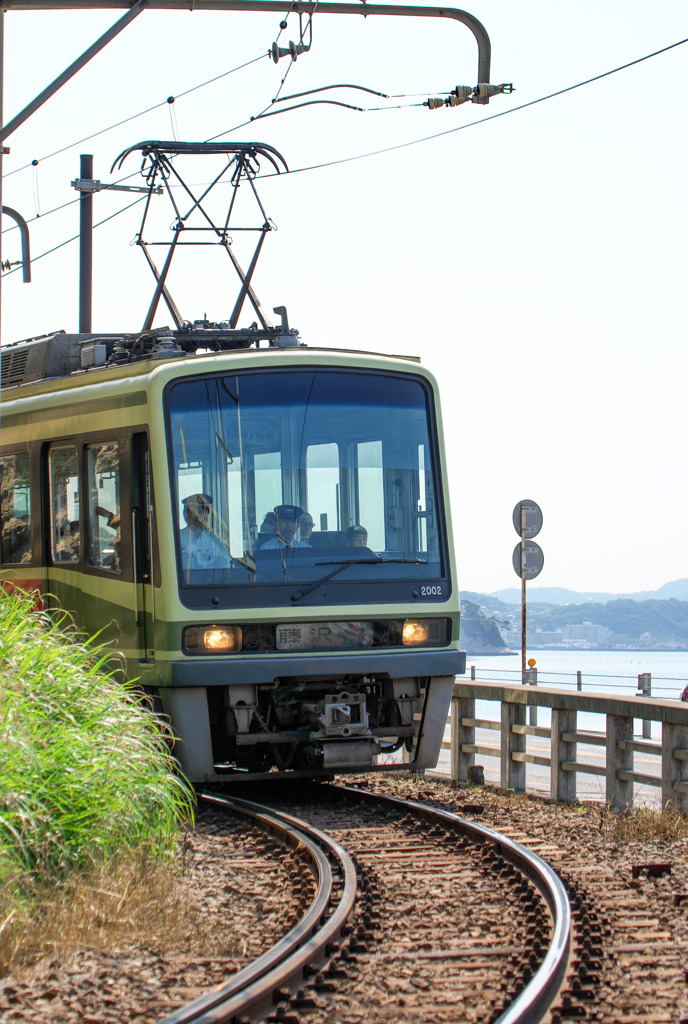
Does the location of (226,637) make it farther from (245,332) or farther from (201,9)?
(201,9)

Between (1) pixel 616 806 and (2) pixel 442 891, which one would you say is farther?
(1) pixel 616 806

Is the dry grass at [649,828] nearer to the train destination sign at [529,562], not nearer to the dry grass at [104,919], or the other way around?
the dry grass at [104,919]

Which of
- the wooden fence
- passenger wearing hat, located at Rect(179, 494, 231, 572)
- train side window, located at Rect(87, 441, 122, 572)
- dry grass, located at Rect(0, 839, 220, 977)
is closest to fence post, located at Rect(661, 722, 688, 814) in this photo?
the wooden fence

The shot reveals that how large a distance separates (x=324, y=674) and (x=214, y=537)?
1325mm

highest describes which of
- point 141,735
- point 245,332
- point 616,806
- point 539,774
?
point 245,332

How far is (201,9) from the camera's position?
10.7 meters

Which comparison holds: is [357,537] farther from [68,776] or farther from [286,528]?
[68,776]

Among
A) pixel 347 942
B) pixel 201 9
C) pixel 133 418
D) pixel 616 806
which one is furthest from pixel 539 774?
pixel 347 942

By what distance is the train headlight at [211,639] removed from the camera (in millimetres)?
10180

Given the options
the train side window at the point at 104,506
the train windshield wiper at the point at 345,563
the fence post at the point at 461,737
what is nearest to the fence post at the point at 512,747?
the fence post at the point at 461,737

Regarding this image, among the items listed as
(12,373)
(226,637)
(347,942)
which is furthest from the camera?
(12,373)

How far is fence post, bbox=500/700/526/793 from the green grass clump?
14.7 ft

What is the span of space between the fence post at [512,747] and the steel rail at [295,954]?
3.35m

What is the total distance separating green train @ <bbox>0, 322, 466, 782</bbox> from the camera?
10.3 meters
